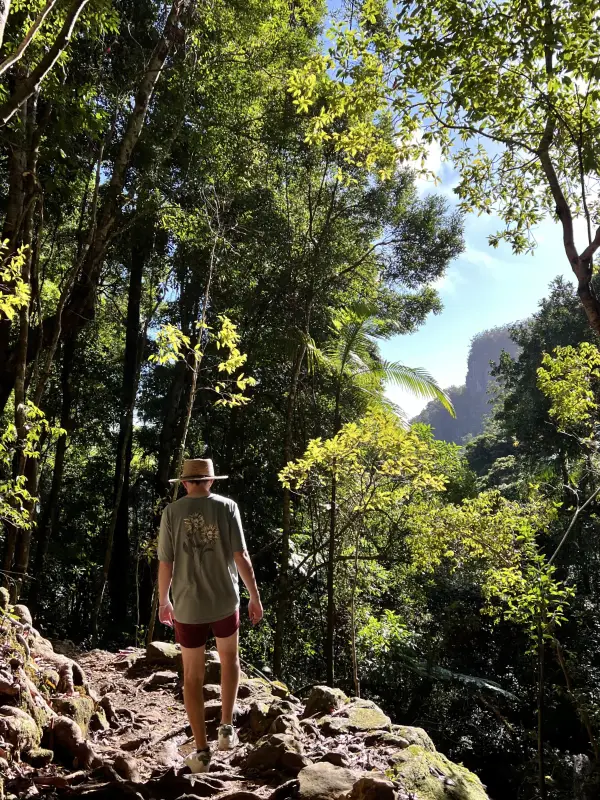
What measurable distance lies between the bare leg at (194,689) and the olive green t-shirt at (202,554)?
0.65 feet

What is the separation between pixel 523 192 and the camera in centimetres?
434

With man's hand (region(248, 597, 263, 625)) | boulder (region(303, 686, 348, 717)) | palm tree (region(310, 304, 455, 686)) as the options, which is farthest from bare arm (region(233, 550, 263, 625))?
palm tree (region(310, 304, 455, 686))

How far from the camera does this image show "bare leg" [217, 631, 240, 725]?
111 inches

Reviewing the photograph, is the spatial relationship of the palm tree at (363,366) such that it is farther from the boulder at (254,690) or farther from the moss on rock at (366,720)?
the moss on rock at (366,720)

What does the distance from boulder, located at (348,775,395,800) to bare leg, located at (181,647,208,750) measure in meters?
0.88

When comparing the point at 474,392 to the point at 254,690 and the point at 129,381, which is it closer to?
the point at 129,381

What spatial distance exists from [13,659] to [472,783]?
8.62 ft

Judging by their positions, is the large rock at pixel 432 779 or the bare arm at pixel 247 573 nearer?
the large rock at pixel 432 779

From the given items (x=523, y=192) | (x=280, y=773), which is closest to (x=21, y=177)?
(x=523, y=192)

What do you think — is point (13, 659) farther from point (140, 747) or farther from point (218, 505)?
point (218, 505)

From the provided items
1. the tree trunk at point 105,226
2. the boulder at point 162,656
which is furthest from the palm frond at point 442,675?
the tree trunk at point 105,226

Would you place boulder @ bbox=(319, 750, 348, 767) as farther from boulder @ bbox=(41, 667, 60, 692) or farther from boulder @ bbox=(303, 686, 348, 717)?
boulder @ bbox=(41, 667, 60, 692)

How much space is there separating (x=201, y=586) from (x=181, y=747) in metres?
1.32

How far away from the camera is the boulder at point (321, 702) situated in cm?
365
